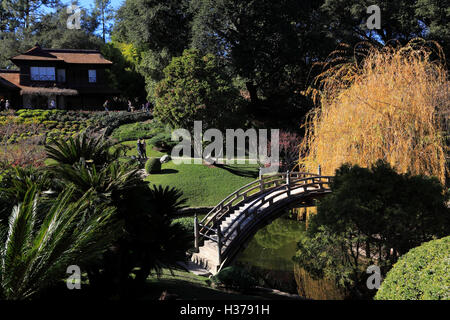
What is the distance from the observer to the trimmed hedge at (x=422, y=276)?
685cm

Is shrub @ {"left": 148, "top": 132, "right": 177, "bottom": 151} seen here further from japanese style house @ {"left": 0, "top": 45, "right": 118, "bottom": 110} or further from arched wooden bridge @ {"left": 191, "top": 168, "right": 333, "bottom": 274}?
arched wooden bridge @ {"left": 191, "top": 168, "right": 333, "bottom": 274}

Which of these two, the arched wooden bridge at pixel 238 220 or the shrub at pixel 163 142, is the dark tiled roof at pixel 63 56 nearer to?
the shrub at pixel 163 142

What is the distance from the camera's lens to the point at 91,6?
62.5 meters

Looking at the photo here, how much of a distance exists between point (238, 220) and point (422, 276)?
9.45 metres

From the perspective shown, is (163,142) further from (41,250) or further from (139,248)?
(41,250)

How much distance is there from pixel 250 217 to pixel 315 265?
4.14 m

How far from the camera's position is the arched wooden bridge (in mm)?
15148

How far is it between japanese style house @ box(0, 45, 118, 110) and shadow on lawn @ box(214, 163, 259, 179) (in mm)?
22135

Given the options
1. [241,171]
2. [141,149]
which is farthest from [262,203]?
[141,149]

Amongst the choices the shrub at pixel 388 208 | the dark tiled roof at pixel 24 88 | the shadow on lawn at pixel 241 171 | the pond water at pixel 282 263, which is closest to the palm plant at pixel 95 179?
the shrub at pixel 388 208

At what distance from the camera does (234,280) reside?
13.1 meters

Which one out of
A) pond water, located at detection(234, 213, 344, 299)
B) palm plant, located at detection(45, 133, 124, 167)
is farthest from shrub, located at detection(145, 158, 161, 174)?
palm plant, located at detection(45, 133, 124, 167)

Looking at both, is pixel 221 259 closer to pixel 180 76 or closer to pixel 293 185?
pixel 293 185
